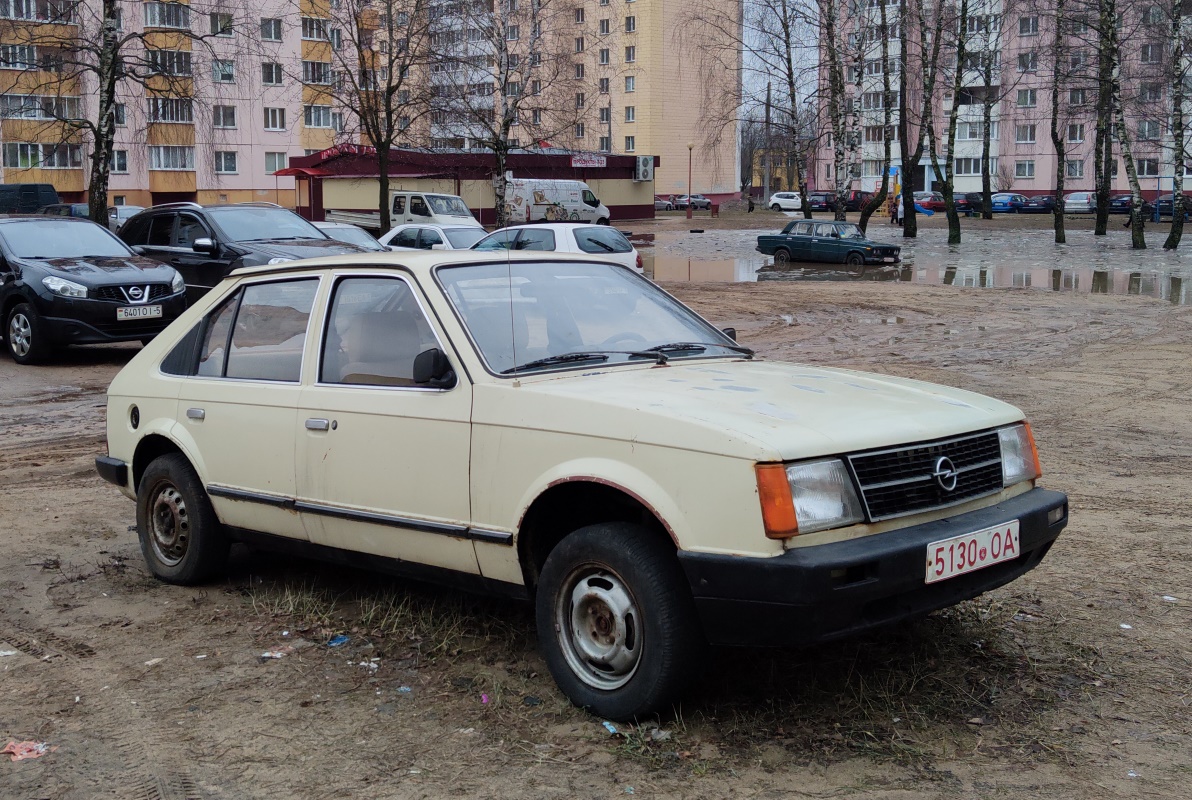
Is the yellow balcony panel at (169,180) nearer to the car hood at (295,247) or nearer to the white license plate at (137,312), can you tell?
the car hood at (295,247)

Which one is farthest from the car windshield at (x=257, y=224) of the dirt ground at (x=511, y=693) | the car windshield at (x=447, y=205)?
the car windshield at (x=447, y=205)

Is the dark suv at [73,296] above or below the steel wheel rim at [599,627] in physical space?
above

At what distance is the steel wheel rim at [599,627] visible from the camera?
3777 mm

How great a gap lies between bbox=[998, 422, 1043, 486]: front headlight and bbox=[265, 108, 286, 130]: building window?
70.2 m

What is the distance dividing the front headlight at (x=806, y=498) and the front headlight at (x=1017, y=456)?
840 millimetres

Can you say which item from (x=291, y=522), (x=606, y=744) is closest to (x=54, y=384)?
(x=291, y=522)

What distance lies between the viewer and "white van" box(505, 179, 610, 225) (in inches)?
2064

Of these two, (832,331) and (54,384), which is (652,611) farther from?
(832,331)

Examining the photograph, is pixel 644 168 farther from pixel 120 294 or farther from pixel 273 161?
pixel 120 294

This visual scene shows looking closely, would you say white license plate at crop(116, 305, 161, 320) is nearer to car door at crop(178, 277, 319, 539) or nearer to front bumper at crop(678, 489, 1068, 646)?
car door at crop(178, 277, 319, 539)

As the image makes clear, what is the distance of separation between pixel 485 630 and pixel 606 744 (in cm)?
119

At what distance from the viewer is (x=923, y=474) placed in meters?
3.77

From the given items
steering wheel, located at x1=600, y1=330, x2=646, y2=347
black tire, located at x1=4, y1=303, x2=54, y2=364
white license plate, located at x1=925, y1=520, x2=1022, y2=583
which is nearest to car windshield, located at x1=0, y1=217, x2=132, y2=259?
black tire, located at x1=4, y1=303, x2=54, y2=364

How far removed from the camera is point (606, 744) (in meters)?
3.75
